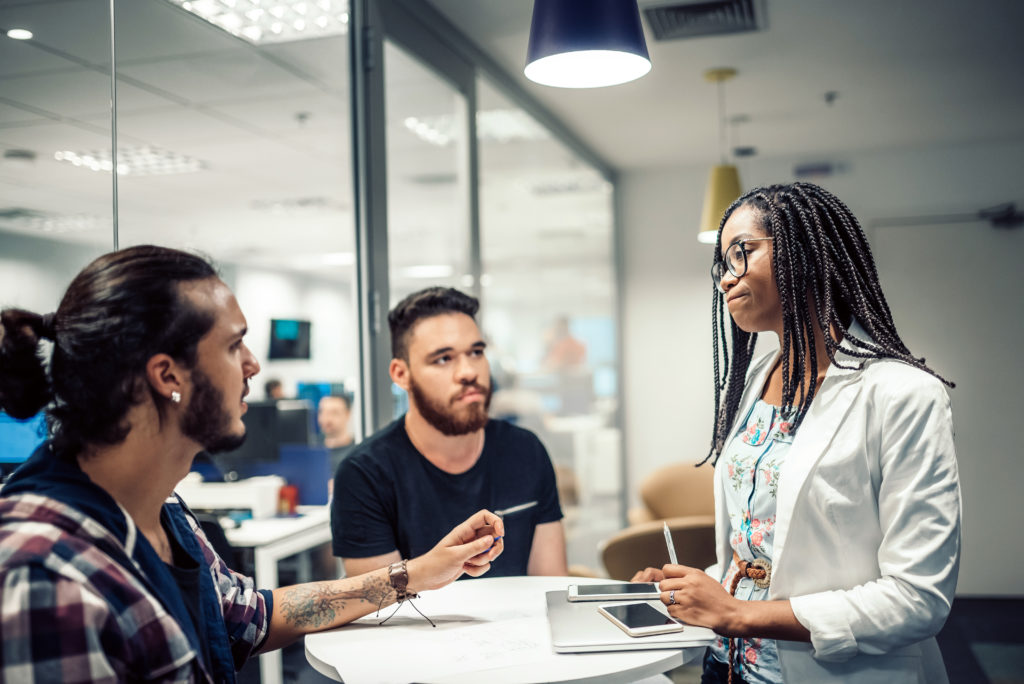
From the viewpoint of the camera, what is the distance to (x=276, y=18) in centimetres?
264

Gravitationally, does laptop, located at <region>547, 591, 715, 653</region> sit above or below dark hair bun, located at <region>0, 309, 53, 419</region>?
below

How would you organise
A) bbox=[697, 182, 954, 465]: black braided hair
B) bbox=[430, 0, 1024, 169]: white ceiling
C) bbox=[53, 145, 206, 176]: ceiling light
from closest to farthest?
A: bbox=[697, 182, 954, 465]: black braided hair, bbox=[53, 145, 206, 176]: ceiling light, bbox=[430, 0, 1024, 169]: white ceiling

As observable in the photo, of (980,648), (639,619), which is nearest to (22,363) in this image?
(639,619)

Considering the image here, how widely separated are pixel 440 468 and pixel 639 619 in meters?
0.82

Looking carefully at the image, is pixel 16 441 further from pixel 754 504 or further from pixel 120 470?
pixel 754 504

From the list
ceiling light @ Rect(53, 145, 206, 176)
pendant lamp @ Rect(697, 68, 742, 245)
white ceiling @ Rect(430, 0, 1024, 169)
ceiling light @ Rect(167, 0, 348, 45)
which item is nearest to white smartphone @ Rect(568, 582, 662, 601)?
ceiling light @ Rect(53, 145, 206, 176)

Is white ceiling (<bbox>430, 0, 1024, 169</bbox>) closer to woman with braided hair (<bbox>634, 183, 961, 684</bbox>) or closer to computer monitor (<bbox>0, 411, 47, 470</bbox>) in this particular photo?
woman with braided hair (<bbox>634, 183, 961, 684</bbox>)

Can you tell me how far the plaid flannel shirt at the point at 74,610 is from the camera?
90 centimetres

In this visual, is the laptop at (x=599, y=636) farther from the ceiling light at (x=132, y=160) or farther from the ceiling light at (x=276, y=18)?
the ceiling light at (x=276, y=18)

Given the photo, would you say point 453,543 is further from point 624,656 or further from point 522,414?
point 522,414

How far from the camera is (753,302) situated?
158 centimetres

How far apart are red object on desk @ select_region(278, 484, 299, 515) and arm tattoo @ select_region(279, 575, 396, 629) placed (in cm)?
214

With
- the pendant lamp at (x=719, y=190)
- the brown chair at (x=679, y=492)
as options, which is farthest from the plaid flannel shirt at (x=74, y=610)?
the pendant lamp at (x=719, y=190)

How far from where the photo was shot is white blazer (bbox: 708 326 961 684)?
4.17 feet
